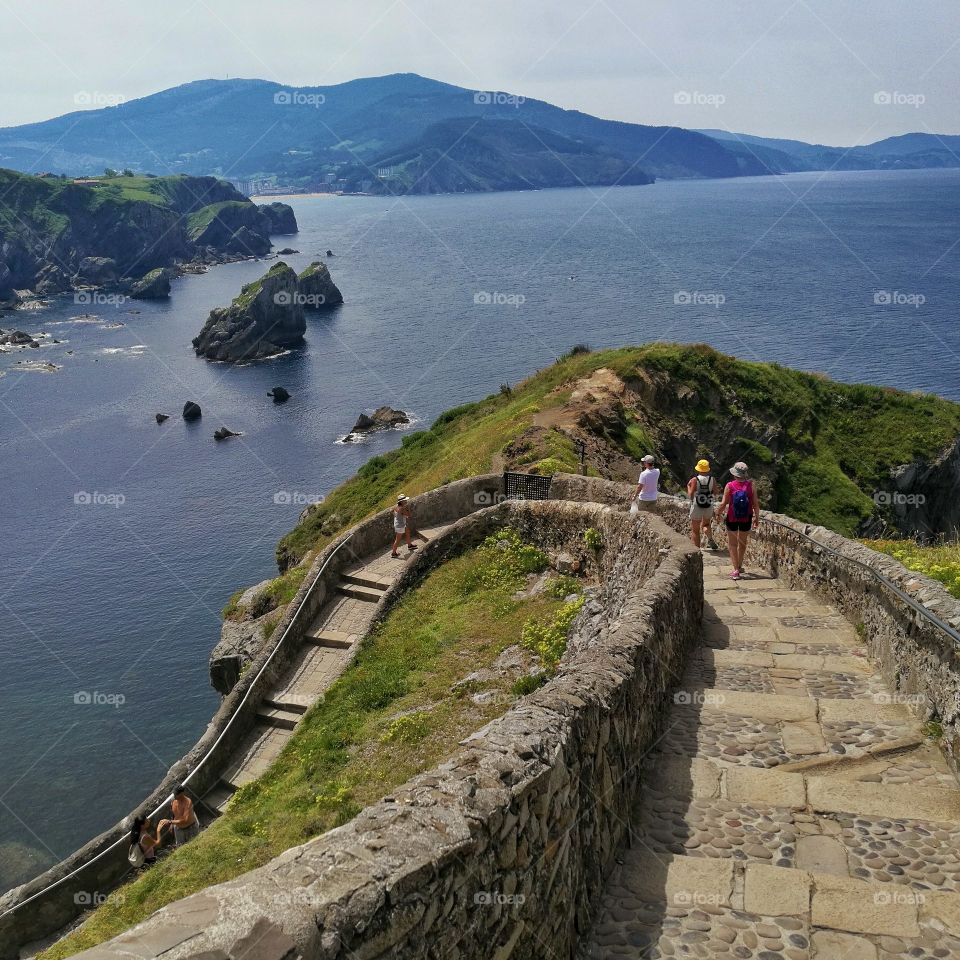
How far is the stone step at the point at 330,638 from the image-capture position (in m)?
20.3

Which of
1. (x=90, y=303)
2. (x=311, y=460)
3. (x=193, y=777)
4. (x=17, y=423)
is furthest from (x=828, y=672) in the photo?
(x=90, y=303)

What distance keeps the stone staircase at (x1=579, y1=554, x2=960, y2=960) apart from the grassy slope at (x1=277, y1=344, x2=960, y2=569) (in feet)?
105

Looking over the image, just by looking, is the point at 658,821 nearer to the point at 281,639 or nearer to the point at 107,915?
the point at 107,915

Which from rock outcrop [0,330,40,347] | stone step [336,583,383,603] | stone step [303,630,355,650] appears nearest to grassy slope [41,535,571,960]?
stone step [303,630,355,650]

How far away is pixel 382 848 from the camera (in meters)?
5.72

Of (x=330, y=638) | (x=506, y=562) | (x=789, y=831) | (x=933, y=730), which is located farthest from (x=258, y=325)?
(x=789, y=831)

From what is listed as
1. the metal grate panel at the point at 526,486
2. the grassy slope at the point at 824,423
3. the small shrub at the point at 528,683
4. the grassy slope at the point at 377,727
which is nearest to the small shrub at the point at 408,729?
the grassy slope at the point at 377,727

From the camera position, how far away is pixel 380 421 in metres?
86.4

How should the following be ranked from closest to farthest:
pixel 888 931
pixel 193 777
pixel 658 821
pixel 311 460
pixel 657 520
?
pixel 888 931 → pixel 658 821 → pixel 657 520 → pixel 193 777 → pixel 311 460

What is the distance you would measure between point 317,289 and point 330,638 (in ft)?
405

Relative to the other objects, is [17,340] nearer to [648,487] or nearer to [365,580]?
[365,580]

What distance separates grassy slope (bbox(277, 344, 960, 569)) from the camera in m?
48.2

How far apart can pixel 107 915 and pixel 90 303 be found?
176m

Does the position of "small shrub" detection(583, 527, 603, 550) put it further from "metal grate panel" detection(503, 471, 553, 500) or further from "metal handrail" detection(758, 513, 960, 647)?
"metal grate panel" detection(503, 471, 553, 500)
